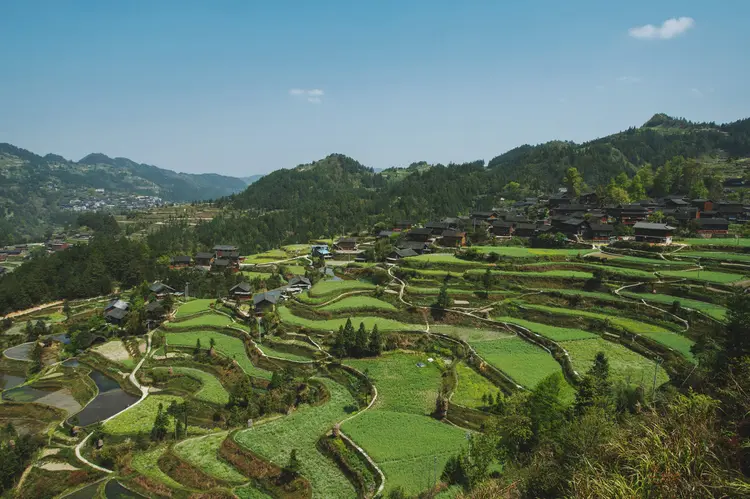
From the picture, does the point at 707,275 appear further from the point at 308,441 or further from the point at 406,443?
the point at 308,441

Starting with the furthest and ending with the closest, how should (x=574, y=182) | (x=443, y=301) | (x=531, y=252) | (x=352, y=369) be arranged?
(x=574, y=182) → (x=531, y=252) → (x=443, y=301) → (x=352, y=369)

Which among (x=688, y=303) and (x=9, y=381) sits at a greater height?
(x=688, y=303)

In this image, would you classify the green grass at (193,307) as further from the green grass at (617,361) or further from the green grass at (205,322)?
the green grass at (617,361)

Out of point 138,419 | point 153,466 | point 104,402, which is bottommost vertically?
point 104,402

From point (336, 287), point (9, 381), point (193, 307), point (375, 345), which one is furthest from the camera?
point (193, 307)

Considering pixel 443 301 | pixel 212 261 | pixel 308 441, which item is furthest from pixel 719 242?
pixel 212 261

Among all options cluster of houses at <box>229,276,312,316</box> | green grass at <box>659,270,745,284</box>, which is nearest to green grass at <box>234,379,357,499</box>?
cluster of houses at <box>229,276,312,316</box>
